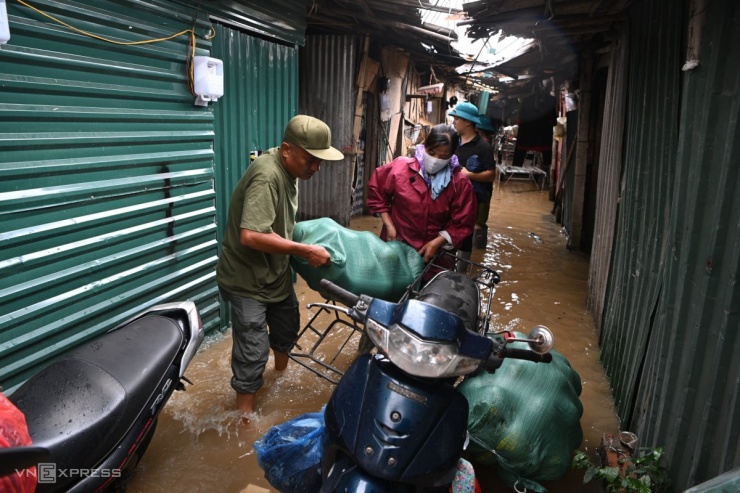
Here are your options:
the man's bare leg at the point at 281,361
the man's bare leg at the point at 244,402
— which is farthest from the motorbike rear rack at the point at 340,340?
the man's bare leg at the point at 244,402

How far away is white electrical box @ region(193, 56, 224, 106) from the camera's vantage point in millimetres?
4102

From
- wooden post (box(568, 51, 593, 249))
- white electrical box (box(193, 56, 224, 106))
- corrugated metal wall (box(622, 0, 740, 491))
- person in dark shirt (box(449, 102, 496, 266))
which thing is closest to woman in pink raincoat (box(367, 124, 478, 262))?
corrugated metal wall (box(622, 0, 740, 491))

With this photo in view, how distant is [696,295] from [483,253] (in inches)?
240

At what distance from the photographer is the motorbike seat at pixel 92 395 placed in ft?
6.25

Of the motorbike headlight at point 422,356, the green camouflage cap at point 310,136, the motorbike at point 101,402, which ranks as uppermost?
the green camouflage cap at point 310,136

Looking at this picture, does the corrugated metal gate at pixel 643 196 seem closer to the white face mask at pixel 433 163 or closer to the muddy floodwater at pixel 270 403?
the muddy floodwater at pixel 270 403

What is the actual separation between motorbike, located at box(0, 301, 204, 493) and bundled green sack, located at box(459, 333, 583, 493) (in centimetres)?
165

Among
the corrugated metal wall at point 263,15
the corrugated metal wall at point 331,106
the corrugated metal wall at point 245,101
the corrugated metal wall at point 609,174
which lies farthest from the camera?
the corrugated metal wall at point 331,106

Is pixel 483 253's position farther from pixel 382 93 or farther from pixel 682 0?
pixel 682 0

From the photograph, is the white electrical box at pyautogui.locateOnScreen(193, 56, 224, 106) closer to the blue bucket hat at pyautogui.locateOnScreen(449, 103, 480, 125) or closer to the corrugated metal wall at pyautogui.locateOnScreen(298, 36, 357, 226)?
the blue bucket hat at pyautogui.locateOnScreen(449, 103, 480, 125)

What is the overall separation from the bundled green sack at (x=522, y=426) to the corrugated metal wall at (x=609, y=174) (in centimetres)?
251

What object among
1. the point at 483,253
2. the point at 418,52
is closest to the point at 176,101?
Result: the point at 483,253

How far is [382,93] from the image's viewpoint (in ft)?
35.0

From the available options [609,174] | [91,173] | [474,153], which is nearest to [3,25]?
[91,173]
